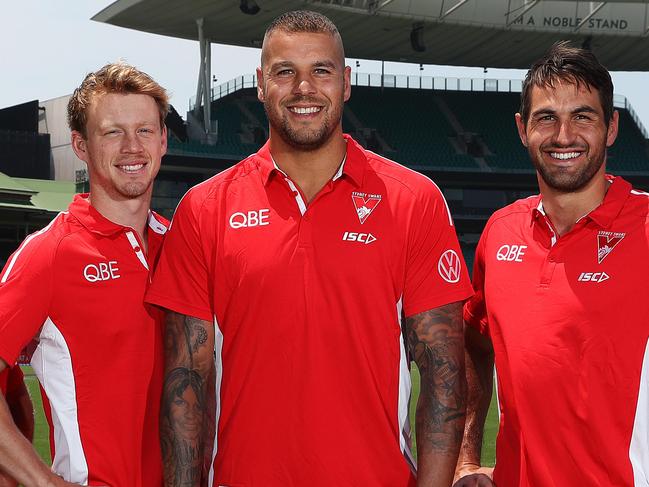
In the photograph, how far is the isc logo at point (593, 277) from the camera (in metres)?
2.81

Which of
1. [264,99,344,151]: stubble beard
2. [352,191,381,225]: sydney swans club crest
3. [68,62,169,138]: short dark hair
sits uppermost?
[68,62,169,138]: short dark hair

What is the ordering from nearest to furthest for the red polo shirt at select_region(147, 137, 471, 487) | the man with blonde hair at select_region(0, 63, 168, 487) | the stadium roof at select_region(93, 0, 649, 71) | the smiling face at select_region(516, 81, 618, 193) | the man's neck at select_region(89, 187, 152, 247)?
the red polo shirt at select_region(147, 137, 471, 487) < the man with blonde hair at select_region(0, 63, 168, 487) < the smiling face at select_region(516, 81, 618, 193) < the man's neck at select_region(89, 187, 152, 247) < the stadium roof at select_region(93, 0, 649, 71)

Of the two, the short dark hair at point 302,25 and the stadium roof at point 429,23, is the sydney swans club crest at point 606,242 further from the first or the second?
the stadium roof at point 429,23

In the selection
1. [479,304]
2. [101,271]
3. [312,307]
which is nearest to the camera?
[312,307]

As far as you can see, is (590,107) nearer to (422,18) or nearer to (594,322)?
(594,322)

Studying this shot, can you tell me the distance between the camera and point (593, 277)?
2818mm

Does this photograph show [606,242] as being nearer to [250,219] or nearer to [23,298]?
[250,219]

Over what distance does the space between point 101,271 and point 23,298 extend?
0.83ft

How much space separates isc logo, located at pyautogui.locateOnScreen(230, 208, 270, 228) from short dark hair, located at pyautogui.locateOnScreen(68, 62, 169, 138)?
61 centimetres

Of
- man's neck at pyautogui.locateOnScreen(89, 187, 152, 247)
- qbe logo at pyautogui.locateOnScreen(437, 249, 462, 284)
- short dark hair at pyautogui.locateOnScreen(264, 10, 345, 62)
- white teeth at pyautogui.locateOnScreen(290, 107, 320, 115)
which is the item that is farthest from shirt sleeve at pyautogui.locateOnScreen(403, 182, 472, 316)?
man's neck at pyautogui.locateOnScreen(89, 187, 152, 247)

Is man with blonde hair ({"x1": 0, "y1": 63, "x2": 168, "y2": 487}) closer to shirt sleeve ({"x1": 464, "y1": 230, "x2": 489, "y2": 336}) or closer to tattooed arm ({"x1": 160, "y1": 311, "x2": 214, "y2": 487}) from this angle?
tattooed arm ({"x1": 160, "y1": 311, "x2": 214, "y2": 487})

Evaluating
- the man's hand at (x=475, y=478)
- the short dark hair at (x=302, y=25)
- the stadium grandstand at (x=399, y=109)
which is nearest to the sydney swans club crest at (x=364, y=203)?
the short dark hair at (x=302, y=25)

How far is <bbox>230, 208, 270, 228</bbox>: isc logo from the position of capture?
8.98ft

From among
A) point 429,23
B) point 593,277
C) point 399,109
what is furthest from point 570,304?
point 399,109
